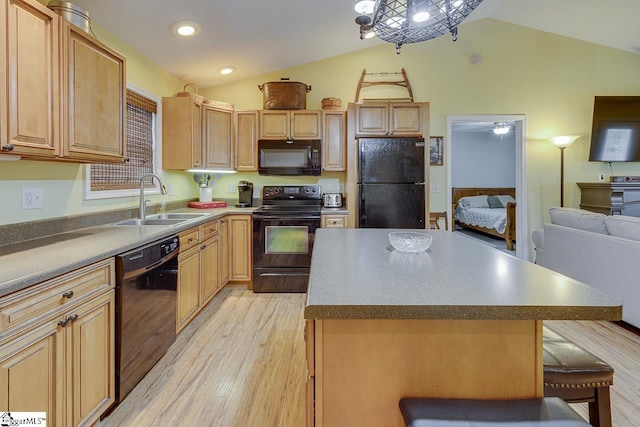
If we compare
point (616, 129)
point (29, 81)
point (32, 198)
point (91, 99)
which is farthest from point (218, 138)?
point (616, 129)

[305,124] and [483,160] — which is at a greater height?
[483,160]

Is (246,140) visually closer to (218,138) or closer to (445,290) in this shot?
(218,138)

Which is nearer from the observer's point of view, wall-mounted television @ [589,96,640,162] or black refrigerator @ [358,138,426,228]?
black refrigerator @ [358,138,426,228]

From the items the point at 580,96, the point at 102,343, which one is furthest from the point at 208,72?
the point at 580,96

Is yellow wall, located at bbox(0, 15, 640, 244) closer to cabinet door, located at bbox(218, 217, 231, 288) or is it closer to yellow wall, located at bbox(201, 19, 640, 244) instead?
yellow wall, located at bbox(201, 19, 640, 244)

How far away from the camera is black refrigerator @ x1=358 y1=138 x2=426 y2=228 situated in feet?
12.0

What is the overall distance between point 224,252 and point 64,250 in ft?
6.57

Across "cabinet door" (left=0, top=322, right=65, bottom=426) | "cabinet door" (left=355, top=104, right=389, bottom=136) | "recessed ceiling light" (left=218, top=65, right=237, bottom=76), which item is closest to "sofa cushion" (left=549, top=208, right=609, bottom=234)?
"cabinet door" (left=355, top=104, right=389, bottom=136)

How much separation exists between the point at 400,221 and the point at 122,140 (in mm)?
2716

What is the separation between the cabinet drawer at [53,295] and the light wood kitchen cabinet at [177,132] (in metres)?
1.98

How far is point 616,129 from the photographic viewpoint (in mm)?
4375

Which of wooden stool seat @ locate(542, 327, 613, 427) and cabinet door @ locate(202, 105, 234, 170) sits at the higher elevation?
cabinet door @ locate(202, 105, 234, 170)

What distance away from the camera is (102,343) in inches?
62.7

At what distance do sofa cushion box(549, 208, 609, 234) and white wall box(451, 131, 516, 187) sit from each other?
16.5ft
